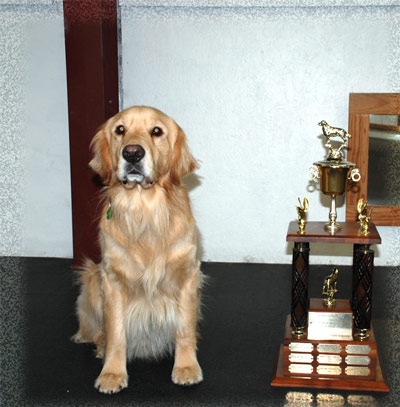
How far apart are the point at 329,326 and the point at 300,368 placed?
18 cm

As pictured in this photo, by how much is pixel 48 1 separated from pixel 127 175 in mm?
2013

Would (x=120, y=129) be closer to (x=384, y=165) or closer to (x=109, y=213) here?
(x=109, y=213)

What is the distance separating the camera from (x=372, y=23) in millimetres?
3246

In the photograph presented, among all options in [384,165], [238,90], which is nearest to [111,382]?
[238,90]

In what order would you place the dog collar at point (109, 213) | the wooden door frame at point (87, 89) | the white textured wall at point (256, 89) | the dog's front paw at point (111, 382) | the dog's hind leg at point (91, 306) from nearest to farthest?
the dog's front paw at point (111, 382), the dog collar at point (109, 213), the dog's hind leg at point (91, 306), the wooden door frame at point (87, 89), the white textured wall at point (256, 89)

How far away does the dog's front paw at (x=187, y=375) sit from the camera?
1.96 m

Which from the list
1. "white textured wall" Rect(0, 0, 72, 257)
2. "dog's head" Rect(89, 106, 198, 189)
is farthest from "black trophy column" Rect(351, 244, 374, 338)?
"white textured wall" Rect(0, 0, 72, 257)

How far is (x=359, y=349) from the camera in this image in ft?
6.45

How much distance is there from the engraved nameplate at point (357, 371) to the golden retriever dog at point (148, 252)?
0.54 m

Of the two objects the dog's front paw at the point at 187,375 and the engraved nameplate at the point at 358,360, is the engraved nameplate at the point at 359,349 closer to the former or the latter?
the engraved nameplate at the point at 358,360

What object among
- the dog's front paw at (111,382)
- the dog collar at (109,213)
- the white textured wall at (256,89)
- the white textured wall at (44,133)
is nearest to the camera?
the dog's front paw at (111,382)

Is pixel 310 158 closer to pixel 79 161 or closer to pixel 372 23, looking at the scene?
pixel 372 23

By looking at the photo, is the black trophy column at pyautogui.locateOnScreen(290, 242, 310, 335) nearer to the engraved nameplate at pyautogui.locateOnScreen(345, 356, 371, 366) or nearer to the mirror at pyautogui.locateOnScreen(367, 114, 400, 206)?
the engraved nameplate at pyautogui.locateOnScreen(345, 356, 371, 366)

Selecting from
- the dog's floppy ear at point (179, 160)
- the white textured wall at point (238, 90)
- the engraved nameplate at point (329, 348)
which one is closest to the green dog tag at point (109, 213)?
the dog's floppy ear at point (179, 160)
